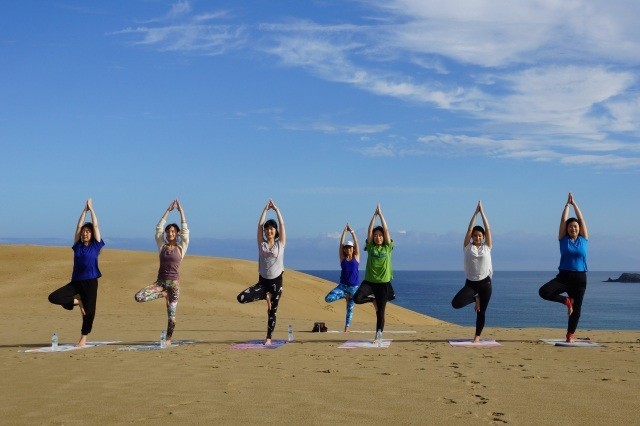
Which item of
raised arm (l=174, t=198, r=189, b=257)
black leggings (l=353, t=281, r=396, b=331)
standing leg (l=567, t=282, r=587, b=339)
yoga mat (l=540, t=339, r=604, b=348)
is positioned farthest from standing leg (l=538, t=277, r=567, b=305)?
raised arm (l=174, t=198, r=189, b=257)

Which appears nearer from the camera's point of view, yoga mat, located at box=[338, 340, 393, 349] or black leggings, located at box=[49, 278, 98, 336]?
yoga mat, located at box=[338, 340, 393, 349]

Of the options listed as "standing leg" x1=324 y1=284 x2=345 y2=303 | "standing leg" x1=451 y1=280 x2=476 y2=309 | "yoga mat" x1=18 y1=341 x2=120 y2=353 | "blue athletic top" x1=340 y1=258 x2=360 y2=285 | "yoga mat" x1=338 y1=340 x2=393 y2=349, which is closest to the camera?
"yoga mat" x1=18 y1=341 x2=120 y2=353

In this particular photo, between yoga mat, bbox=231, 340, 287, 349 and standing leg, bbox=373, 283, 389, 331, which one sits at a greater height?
standing leg, bbox=373, 283, 389, 331

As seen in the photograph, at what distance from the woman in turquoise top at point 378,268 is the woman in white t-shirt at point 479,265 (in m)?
1.22

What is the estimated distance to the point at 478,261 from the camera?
41.3 feet

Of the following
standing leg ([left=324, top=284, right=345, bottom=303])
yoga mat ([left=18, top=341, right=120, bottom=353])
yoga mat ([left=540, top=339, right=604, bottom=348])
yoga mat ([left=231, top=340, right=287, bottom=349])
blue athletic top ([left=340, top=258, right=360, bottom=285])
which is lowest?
yoga mat ([left=18, top=341, right=120, bottom=353])

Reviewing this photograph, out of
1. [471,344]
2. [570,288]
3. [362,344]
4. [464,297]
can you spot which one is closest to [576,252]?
[570,288]

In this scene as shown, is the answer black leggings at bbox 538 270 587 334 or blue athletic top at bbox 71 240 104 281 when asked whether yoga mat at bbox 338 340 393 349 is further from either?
blue athletic top at bbox 71 240 104 281

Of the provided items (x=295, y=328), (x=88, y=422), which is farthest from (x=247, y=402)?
(x=295, y=328)

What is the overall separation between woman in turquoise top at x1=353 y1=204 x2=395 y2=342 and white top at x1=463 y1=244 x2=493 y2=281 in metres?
1.35

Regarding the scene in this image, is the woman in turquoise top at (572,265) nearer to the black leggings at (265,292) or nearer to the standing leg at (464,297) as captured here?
the standing leg at (464,297)

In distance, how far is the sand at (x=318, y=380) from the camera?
657cm

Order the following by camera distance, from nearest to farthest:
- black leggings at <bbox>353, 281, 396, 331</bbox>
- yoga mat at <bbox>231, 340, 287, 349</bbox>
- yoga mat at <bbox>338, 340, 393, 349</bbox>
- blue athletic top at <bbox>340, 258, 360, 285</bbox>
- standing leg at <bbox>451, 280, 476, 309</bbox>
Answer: yoga mat at <bbox>338, 340, 393, 349</bbox>, yoga mat at <bbox>231, 340, 287, 349</bbox>, standing leg at <bbox>451, 280, 476, 309</bbox>, black leggings at <bbox>353, 281, 396, 331</bbox>, blue athletic top at <bbox>340, 258, 360, 285</bbox>

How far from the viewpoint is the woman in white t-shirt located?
12.6 meters
